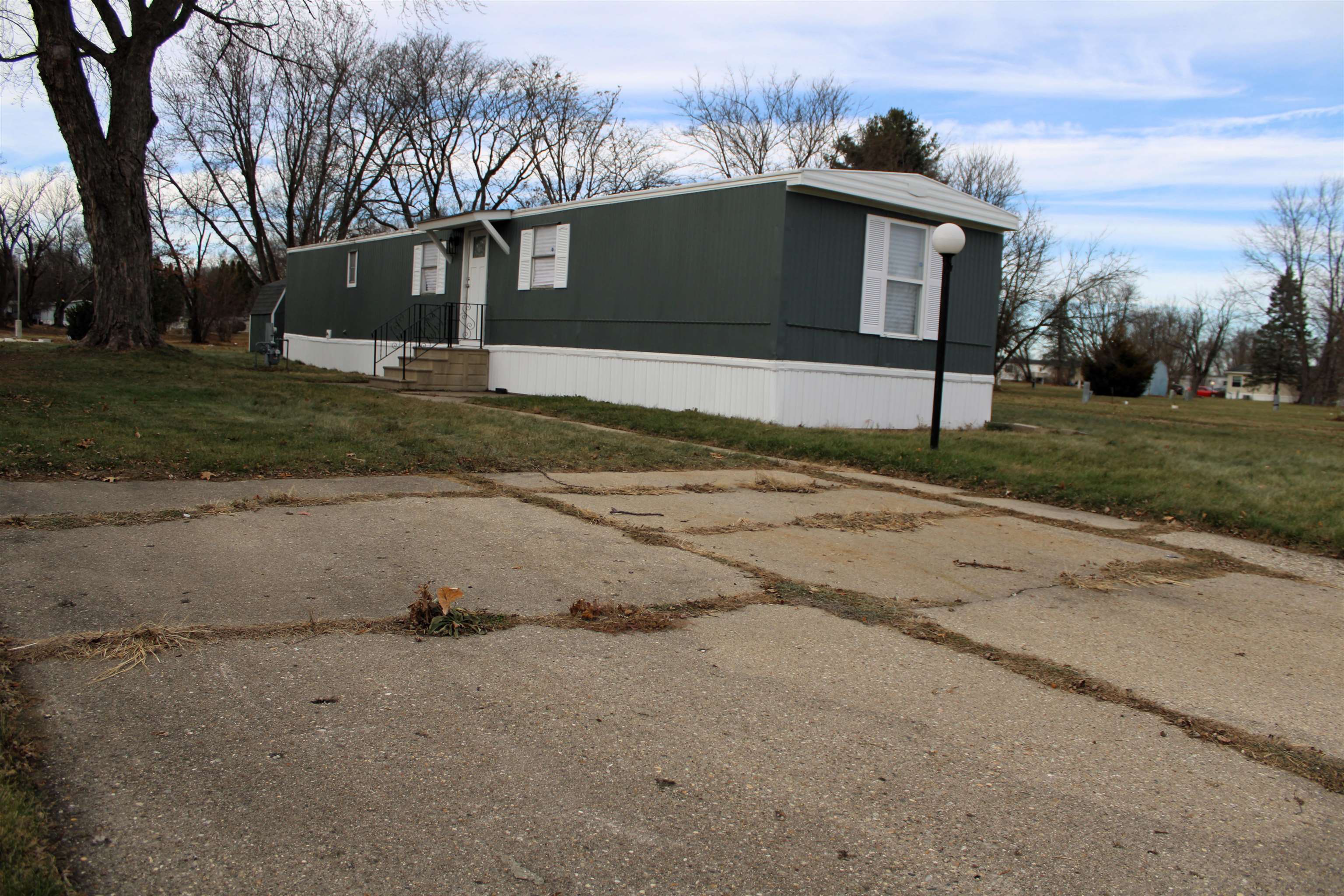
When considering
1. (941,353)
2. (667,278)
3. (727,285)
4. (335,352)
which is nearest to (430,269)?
(335,352)

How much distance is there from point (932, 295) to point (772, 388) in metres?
3.41

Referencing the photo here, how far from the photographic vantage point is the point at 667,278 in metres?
13.8

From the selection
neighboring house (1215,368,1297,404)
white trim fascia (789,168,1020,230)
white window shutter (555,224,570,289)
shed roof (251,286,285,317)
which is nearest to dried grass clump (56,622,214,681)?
white trim fascia (789,168,1020,230)

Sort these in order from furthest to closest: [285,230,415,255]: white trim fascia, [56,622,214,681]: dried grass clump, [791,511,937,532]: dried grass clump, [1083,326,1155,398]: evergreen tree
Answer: [1083,326,1155,398]: evergreen tree, [285,230,415,255]: white trim fascia, [791,511,937,532]: dried grass clump, [56,622,214,681]: dried grass clump

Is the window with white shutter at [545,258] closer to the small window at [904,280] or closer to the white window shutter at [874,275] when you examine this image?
the white window shutter at [874,275]

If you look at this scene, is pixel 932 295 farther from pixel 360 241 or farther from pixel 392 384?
pixel 360 241

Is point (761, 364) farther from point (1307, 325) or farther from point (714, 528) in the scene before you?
point (1307, 325)

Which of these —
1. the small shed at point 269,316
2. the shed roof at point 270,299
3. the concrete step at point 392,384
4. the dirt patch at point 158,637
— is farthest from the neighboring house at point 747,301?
the shed roof at point 270,299

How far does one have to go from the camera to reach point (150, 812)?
2076 mm

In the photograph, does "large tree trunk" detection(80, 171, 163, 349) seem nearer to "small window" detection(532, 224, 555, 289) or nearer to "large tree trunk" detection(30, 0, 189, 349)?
"large tree trunk" detection(30, 0, 189, 349)

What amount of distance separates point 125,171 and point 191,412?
8356mm

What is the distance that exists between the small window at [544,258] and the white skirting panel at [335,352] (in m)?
5.70

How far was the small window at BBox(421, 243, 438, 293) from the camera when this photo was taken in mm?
19344

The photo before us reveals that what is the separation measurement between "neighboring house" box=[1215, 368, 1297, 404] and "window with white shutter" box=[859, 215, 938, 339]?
2199 inches
